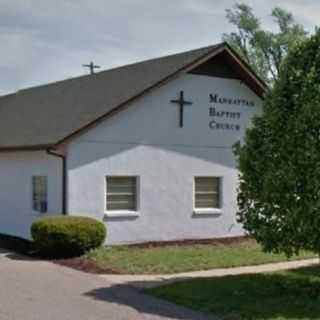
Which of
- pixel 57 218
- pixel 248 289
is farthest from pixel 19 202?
pixel 248 289

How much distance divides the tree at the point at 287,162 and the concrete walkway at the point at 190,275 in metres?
1.93

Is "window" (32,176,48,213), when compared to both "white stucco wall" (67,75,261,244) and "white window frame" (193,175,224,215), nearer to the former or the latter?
"white stucco wall" (67,75,261,244)

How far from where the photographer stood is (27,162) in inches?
779

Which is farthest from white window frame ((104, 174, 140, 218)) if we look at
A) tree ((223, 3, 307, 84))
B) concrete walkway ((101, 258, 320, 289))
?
tree ((223, 3, 307, 84))

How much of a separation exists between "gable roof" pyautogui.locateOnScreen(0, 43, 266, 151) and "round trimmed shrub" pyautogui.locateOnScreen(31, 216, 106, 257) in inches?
88.2

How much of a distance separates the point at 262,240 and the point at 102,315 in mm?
3393

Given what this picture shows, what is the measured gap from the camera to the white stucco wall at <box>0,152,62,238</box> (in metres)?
18.2

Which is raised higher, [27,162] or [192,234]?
[27,162]

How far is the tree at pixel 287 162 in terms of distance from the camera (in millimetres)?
10766

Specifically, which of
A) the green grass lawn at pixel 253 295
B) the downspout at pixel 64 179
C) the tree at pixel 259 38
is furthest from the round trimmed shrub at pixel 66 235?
the tree at pixel 259 38

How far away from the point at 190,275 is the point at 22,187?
8.50 meters

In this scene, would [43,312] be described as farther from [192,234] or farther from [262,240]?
[192,234]

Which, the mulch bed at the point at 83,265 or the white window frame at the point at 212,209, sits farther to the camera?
the white window frame at the point at 212,209

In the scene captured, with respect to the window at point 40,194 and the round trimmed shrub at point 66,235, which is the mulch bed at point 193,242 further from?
the window at point 40,194
